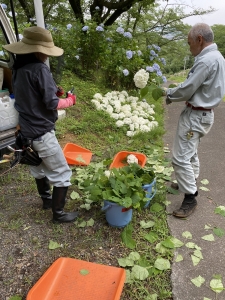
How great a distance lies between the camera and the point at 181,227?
9.31ft

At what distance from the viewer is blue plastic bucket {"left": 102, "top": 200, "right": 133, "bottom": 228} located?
2.56 meters

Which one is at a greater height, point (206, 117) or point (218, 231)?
point (206, 117)

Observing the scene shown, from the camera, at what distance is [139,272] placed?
223cm

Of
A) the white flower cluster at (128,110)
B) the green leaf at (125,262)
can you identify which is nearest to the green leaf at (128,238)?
the green leaf at (125,262)

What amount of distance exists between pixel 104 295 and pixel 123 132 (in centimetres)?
348

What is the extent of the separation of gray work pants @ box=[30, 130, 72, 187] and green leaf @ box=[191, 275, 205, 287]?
4.52ft

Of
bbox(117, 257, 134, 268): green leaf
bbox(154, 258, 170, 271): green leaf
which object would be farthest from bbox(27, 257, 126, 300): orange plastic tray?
bbox(154, 258, 170, 271): green leaf

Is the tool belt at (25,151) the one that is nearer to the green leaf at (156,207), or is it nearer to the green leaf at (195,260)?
the green leaf at (156,207)

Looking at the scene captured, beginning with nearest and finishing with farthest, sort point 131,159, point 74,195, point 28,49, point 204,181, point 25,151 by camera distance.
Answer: point 28,49 < point 25,151 < point 74,195 < point 131,159 < point 204,181

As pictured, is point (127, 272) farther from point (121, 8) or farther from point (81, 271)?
point (121, 8)

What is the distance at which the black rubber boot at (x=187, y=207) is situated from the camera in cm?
296

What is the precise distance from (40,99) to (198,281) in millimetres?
1979

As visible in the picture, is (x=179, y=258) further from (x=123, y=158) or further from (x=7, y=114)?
(x=7, y=114)

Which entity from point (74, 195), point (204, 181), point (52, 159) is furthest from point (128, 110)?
point (52, 159)
